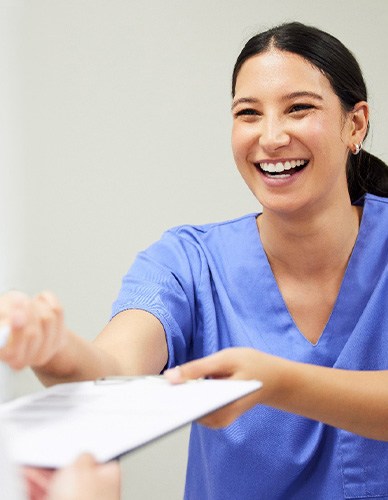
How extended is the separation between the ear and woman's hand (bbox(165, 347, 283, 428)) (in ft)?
1.43

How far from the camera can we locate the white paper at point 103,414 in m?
0.46

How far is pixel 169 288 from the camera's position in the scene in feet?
3.23

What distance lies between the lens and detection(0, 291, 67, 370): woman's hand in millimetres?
594

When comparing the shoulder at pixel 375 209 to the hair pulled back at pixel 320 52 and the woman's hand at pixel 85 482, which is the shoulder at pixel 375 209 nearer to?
the hair pulled back at pixel 320 52

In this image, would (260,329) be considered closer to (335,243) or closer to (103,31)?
(335,243)

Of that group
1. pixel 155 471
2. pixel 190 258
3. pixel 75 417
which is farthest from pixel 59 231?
pixel 75 417

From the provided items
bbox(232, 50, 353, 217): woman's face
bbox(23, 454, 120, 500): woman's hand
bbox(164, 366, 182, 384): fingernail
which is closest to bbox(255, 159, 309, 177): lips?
bbox(232, 50, 353, 217): woman's face

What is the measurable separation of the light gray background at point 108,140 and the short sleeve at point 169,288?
0.63 metres

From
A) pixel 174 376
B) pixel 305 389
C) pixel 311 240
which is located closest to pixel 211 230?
pixel 311 240

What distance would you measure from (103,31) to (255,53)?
2.33 ft

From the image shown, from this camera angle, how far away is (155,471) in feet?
5.52

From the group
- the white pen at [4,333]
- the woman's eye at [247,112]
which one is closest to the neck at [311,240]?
the woman's eye at [247,112]

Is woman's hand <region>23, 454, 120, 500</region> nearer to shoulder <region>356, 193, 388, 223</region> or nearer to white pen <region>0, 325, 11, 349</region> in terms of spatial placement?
white pen <region>0, 325, 11, 349</region>

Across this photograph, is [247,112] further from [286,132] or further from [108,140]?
[108,140]
